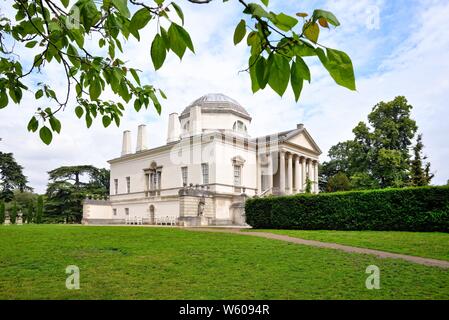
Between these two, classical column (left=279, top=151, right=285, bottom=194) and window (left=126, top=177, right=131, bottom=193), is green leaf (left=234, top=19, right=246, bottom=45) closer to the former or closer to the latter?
classical column (left=279, top=151, right=285, bottom=194)

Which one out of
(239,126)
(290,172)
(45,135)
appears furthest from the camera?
(239,126)

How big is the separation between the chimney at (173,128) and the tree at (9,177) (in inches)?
971

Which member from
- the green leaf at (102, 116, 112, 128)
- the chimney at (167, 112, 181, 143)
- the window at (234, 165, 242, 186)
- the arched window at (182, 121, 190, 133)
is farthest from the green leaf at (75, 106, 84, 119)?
the arched window at (182, 121, 190, 133)

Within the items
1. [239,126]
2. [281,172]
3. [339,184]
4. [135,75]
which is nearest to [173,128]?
[239,126]

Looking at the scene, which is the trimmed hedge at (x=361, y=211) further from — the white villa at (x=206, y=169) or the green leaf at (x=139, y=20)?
the green leaf at (x=139, y=20)

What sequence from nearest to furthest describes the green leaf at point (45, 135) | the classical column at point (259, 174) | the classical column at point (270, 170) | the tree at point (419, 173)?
the green leaf at point (45, 135)
the tree at point (419, 173)
the classical column at point (259, 174)
the classical column at point (270, 170)

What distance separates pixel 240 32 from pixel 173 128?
40300 mm

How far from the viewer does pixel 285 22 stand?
153 centimetres

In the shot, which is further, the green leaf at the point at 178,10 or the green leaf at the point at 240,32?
the green leaf at the point at 240,32

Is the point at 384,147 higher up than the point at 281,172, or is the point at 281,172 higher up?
the point at 384,147

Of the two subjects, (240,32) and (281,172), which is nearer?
(240,32)

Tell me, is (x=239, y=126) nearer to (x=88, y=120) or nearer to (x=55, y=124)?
(x=88, y=120)

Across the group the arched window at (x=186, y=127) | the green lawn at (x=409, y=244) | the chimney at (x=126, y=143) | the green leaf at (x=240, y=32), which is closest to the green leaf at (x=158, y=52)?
the green leaf at (x=240, y=32)

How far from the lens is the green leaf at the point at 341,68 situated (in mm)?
1442
